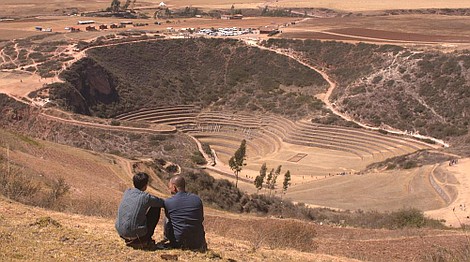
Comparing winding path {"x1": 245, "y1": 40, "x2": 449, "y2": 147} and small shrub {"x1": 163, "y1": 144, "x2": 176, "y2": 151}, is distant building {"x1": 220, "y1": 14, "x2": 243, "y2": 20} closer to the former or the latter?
winding path {"x1": 245, "y1": 40, "x2": 449, "y2": 147}

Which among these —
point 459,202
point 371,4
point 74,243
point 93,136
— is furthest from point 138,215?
point 371,4

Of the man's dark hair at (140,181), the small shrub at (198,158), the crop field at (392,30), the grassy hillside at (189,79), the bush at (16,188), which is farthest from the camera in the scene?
the crop field at (392,30)

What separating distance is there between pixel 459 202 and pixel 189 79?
46.0 meters

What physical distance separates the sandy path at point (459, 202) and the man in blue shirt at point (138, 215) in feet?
53.6

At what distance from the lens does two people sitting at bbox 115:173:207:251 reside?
28.2ft

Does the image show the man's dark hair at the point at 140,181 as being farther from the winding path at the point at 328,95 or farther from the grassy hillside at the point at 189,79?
the grassy hillside at the point at 189,79

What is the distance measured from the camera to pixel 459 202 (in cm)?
2958

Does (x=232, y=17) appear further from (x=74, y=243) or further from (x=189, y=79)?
(x=74, y=243)

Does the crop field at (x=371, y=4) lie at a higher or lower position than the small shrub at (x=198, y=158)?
higher

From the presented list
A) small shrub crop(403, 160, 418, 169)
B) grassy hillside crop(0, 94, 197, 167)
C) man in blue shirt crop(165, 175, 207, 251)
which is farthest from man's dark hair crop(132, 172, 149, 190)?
small shrub crop(403, 160, 418, 169)

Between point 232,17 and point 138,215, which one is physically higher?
point 232,17

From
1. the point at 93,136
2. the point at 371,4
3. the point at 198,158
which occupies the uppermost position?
the point at 371,4

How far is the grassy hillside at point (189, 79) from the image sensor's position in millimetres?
60375

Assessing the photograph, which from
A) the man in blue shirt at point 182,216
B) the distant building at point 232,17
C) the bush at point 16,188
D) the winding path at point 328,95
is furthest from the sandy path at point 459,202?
the distant building at point 232,17
